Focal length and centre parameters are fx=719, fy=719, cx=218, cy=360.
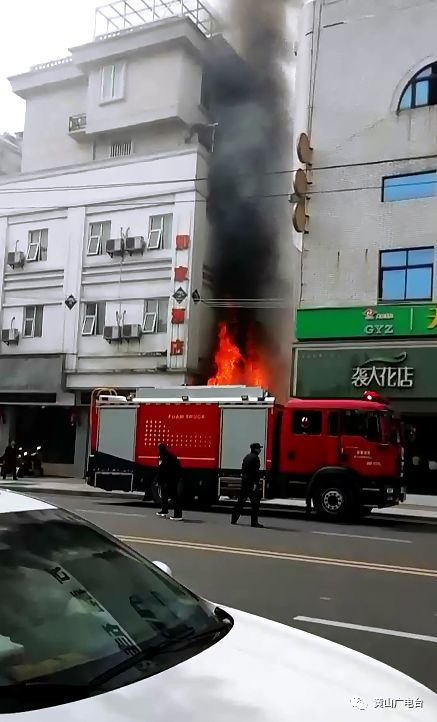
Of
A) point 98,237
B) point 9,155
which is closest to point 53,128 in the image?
point 9,155

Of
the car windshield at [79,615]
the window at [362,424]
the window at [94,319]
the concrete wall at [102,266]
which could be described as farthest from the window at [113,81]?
the car windshield at [79,615]

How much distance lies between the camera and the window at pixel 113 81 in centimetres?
2833

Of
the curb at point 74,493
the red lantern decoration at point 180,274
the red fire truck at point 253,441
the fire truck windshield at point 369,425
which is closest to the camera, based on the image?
the red fire truck at point 253,441

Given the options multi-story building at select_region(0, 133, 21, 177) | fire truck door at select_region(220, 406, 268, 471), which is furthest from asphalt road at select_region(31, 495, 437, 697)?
multi-story building at select_region(0, 133, 21, 177)

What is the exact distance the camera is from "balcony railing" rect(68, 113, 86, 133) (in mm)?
29641

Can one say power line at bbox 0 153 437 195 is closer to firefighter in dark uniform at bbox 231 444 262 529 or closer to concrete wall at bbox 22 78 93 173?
concrete wall at bbox 22 78 93 173

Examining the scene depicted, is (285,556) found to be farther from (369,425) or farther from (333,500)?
(369,425)

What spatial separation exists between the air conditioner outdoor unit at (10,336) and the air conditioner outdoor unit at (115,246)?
491 cm

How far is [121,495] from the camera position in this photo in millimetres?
20578

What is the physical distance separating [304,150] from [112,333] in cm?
911

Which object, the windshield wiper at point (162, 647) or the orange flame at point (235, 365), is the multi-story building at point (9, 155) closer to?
the orange flame at point (235, 365)

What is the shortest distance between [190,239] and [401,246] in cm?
745

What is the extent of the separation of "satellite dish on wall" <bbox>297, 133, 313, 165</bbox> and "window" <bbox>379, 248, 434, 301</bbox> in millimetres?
3967

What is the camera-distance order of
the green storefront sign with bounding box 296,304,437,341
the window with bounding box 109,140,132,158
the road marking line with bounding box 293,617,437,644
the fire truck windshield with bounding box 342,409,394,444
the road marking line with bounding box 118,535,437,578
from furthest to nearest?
the window with bounding box 109,140,132,158 → the green storefront sign with bounding box 296,304,437,341 → the fire truck windshield with bounding box 342,409,394,444 → the road marking line with bounding box 118,535,437,578 → the road marking line with bounding box 293,617,437,644
